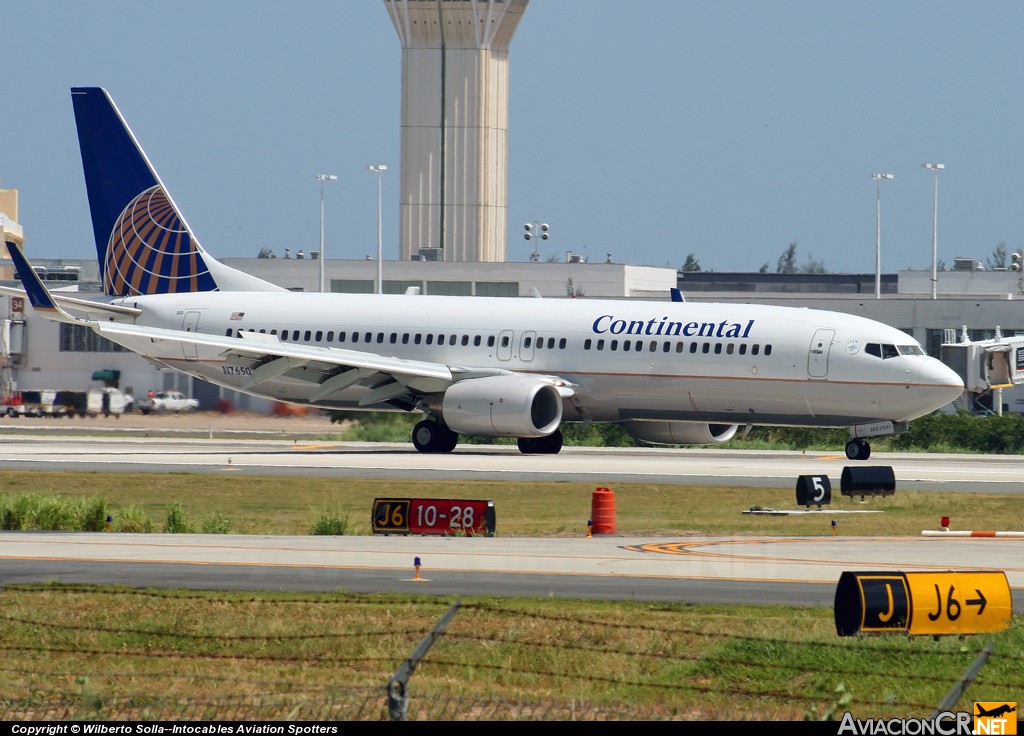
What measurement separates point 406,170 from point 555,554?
83.7 meters

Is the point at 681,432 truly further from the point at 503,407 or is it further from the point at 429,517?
the point at 429,517

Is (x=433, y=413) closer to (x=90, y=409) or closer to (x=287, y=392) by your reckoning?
(x=287, y=392)

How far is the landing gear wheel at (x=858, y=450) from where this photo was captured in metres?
45.3

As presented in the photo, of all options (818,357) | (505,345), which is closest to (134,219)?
Answer: (505,345)

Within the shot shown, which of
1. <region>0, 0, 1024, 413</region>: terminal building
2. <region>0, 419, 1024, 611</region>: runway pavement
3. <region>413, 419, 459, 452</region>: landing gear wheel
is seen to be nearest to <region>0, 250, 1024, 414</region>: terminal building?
<region>0, 0, 1024, 413</region>: terminal building

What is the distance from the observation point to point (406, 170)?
Result: 106 metres

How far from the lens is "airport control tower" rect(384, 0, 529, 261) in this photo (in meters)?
103

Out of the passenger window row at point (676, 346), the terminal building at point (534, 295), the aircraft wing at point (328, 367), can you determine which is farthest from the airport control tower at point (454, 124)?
the passenger window row at point (676, 346)

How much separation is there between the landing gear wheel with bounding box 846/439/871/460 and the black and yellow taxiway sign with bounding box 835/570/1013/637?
2863 centimetres


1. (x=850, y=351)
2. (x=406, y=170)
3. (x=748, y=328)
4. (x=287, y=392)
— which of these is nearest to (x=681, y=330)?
(x=748, y=328)

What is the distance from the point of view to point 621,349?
4694 centimetres

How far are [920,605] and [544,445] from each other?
1323 inches

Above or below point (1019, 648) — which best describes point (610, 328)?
above

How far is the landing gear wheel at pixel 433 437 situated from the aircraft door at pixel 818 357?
35.1 ft
